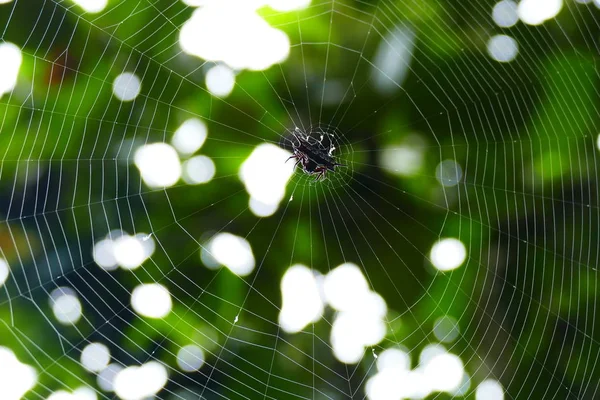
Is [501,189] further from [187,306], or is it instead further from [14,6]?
[14,6]

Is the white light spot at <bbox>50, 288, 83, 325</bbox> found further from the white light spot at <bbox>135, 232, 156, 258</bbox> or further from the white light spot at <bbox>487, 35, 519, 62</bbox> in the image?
the white light spot at <bbox>487, 35, 519, 62</bbox>

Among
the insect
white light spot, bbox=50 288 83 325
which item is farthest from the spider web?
the insect

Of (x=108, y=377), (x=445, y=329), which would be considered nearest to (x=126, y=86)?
(x=108, y=377)

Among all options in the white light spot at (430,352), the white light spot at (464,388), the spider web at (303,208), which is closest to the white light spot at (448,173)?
the spider web at (303,208)

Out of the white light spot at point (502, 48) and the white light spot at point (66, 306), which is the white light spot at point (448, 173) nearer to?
the white light spot at point (502, 48)

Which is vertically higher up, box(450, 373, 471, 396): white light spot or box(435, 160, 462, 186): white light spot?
box(435, 160, 462, 186): white light spot

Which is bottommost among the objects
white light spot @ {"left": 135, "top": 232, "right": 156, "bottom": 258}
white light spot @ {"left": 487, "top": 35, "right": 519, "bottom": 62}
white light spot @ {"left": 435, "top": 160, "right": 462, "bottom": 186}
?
white light spot @ {"left": 135, "top": 232, "right": 156, "bottom": 258}
